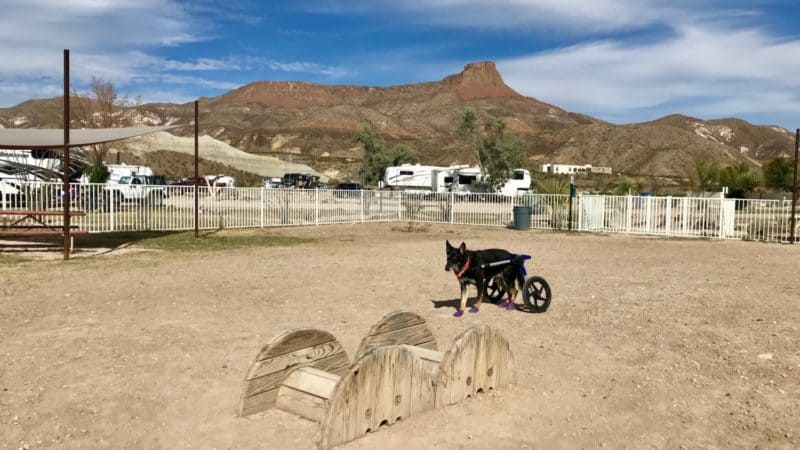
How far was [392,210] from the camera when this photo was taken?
87.0ft

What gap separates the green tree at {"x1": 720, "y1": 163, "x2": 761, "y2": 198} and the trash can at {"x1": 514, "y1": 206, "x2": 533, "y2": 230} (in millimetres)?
25349

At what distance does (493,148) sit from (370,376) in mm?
44720

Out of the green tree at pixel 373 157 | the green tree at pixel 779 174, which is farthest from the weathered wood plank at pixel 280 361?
the green tree at pixel 373 157

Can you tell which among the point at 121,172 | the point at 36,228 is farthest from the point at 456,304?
the point at 121,172

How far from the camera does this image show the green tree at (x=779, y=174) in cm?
4611

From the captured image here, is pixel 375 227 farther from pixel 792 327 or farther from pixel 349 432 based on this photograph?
pixel 349 432

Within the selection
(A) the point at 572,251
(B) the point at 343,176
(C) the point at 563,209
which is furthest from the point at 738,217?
(B) the point at 343,176

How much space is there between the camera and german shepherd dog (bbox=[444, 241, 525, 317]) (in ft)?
24.8

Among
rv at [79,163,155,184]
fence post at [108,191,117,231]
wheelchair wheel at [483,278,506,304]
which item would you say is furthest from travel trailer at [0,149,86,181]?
wheelchair wheel at [483,278,506,304]

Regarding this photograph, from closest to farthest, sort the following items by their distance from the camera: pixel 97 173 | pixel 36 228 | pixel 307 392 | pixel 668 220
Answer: pixel 307 392, pixel 36 228, pixel 668 220, pixel 97 173

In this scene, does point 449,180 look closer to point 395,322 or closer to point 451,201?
point 451,201

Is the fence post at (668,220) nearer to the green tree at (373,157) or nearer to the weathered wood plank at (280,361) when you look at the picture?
the weathered wood plank at (280,361)

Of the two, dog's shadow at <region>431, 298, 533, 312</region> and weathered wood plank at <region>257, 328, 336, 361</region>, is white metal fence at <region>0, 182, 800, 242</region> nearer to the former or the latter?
dog's shadow at <region>431, 298, 533, 312</region>

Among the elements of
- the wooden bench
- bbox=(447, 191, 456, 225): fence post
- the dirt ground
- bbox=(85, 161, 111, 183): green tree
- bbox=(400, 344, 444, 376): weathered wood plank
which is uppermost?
bbox=(85, 161, 111, 183): green tree
